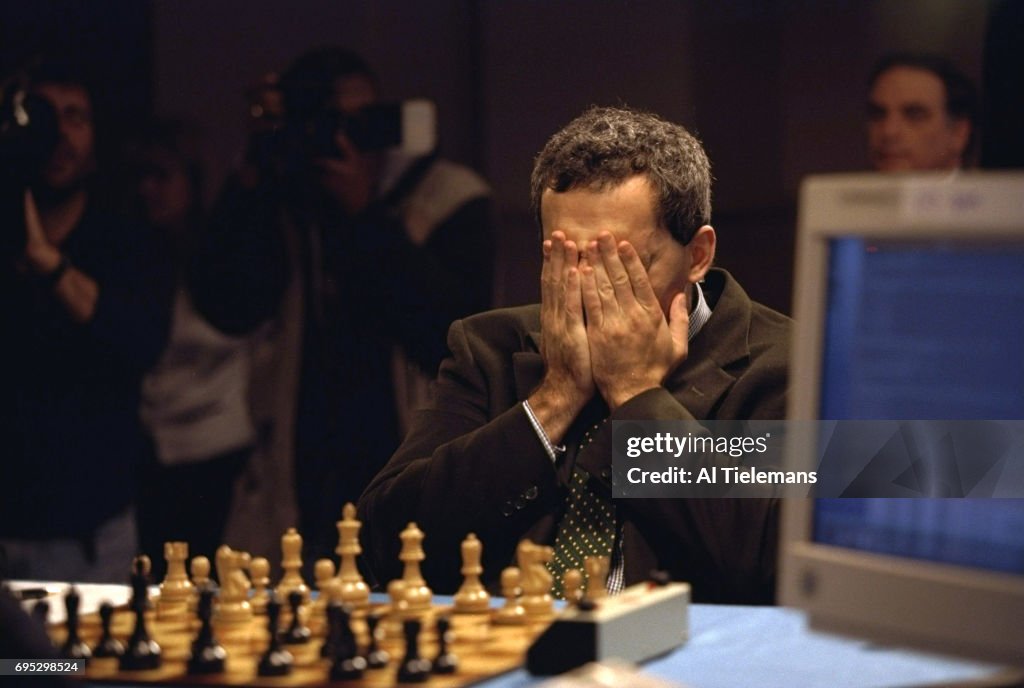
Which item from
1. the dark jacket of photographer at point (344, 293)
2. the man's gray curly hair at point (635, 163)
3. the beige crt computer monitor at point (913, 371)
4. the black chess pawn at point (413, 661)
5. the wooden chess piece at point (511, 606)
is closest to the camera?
the beige crt computer monitor at point (913, 371)

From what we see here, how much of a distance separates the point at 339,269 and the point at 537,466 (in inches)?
50.7

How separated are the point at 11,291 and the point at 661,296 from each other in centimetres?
171

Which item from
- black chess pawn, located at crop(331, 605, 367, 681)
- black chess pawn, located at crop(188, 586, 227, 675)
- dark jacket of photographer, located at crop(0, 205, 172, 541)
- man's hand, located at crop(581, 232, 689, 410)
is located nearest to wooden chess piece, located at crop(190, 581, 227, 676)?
black chess pawn, located at crop(188, 586, 227, 675)

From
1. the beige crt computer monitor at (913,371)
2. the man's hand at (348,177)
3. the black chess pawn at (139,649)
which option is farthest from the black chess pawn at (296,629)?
the man's hand at (348,177)

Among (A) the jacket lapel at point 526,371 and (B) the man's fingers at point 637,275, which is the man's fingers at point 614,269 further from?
(A) the jacket lapel at point 526,371

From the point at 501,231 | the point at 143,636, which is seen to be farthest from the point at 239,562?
the point at 501,231

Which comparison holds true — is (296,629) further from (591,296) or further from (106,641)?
(591,296)

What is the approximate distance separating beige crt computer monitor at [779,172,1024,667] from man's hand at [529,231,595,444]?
2.76ft

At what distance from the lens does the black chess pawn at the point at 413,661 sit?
3.50 feet

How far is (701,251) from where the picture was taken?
1.84 m

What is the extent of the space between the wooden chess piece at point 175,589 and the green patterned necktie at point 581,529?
0.45 m

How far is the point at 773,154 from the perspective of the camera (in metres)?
2.56

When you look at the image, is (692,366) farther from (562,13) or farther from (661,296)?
(562,13)

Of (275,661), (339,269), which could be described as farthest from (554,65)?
(275,661)
